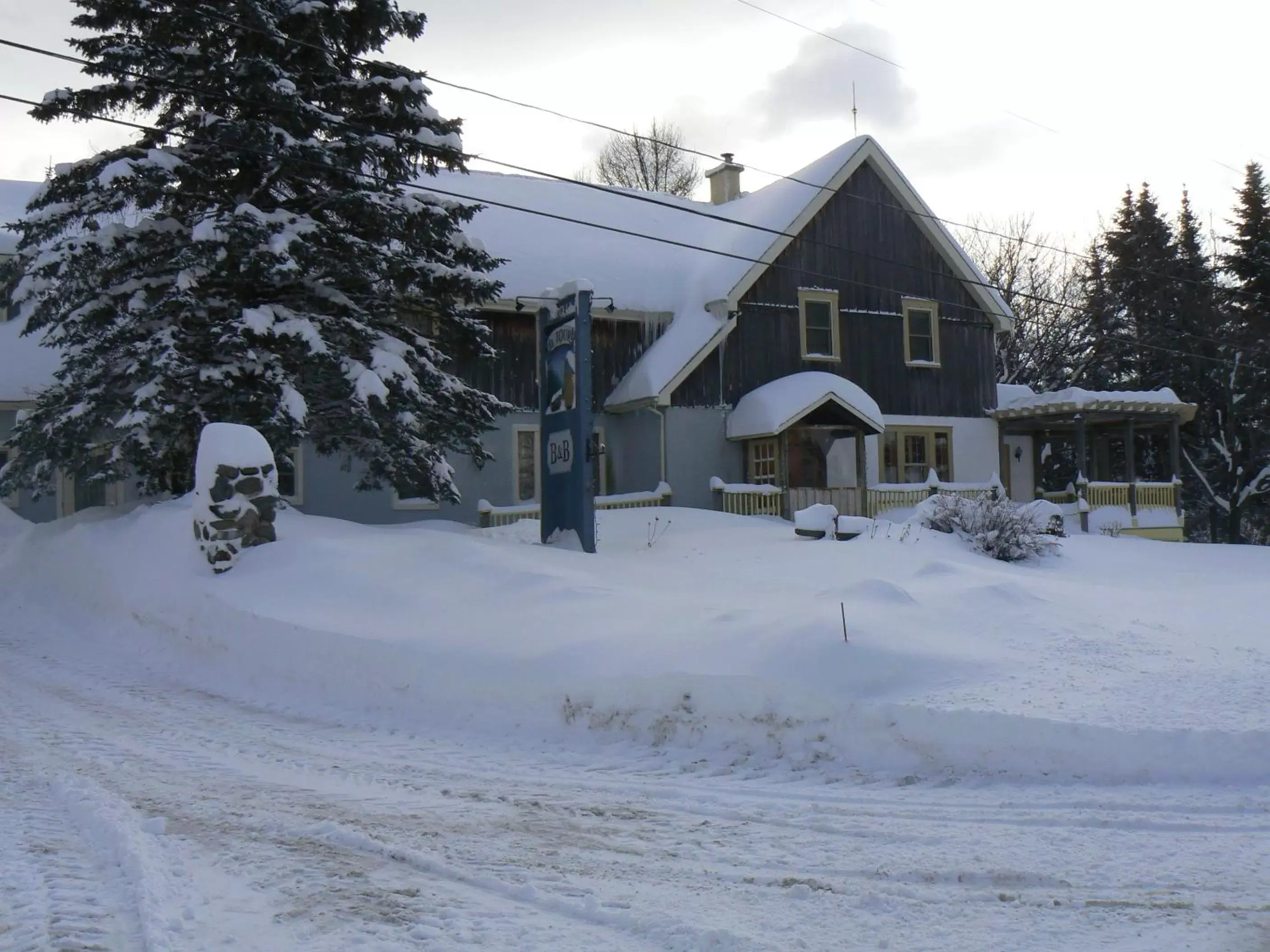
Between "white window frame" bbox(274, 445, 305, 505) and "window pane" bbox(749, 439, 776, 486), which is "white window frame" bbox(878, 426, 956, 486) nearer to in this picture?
"window pane" bbox(749, 439, 776, 486)

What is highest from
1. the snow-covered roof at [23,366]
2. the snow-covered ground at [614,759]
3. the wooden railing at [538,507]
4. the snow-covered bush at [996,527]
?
the snow-covered roof at [23,366]

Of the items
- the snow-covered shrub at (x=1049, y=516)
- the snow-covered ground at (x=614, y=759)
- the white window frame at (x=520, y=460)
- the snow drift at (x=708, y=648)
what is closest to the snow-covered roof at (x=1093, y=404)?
the snow-covered shrub at (x=1049, y=516)

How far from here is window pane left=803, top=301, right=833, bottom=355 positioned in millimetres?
24734

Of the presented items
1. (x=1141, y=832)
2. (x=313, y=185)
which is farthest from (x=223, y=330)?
(x=1141, y=832)

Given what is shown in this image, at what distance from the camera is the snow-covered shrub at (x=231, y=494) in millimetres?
11883

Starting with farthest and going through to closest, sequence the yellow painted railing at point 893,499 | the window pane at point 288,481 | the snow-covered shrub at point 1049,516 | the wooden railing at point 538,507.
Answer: the yellow painted railing at point 893,499 < the window pane at point 288,481 < the wooden railing at point 538,507 < the snow-covered shrub at point 1049,516

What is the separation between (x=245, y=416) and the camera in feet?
47.9

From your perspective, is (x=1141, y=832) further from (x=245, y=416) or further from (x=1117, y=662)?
(x=245, y=416)

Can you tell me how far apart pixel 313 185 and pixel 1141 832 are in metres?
13.7

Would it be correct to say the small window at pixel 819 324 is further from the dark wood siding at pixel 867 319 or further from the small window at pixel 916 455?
the small window at pixel 916 455

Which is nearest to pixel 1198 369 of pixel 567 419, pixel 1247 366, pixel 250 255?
pixel 1247 366

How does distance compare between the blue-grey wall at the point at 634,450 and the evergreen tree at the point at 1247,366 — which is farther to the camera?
the evergreen tree at the point at 1247,366

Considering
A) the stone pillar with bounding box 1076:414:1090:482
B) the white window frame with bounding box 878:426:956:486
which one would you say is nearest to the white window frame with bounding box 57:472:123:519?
the white window frame with bounding box 878:426:956:486

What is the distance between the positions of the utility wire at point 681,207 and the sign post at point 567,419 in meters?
1.87
